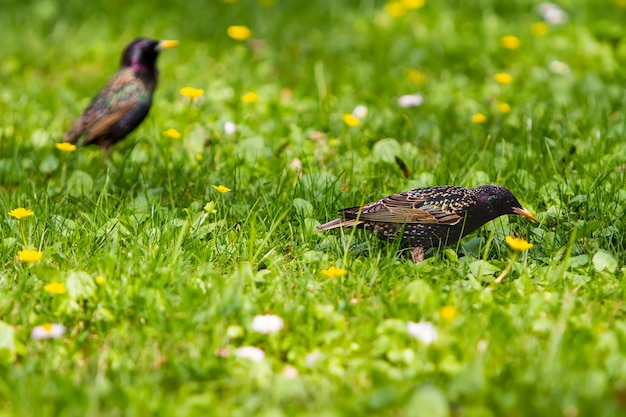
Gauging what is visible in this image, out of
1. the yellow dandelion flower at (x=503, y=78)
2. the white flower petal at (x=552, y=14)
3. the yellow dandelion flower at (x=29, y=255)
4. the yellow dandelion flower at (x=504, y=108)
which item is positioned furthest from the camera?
the white flower petal at (x=552, y=14)

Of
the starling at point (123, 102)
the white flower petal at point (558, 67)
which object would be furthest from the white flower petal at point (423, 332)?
the white flower petal at point (558, 67)

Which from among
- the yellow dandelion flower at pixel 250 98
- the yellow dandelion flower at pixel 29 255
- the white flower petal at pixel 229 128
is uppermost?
the yellow dandelion flower at pixel 29 255

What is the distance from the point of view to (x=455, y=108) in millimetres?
6105

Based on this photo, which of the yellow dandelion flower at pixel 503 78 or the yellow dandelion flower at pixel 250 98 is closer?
the yellow dandelion flower at pixel 250 98

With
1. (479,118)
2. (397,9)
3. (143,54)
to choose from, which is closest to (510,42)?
(397,9)

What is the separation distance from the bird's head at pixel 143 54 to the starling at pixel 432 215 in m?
2.55

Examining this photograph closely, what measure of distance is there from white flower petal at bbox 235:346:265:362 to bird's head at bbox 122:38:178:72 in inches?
133

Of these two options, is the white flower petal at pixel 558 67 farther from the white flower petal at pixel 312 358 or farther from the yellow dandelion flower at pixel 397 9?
the white flower petal at pixel 312 358

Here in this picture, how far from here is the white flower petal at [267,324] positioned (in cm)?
322

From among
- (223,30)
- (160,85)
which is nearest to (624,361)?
(160,85)

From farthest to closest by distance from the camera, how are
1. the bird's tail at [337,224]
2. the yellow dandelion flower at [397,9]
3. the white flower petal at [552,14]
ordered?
the yellow dandelion flower at [397,9] < the white flower petal at [552,14] < the bird's tail at [337,224]

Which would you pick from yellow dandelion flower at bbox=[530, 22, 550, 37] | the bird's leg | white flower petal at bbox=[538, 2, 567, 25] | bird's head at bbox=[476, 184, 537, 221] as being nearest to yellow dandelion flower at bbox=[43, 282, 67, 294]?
the bird's leg

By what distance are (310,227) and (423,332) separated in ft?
3.86

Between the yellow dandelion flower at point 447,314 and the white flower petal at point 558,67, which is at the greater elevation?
the yellow dandelion flower at point 447,314
